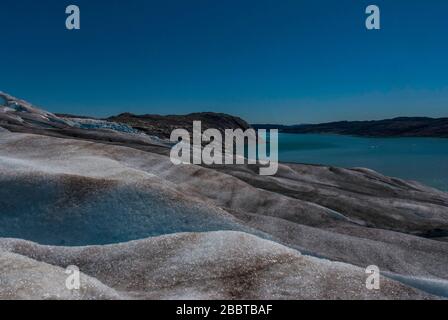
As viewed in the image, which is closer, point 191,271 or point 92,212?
point 191,271

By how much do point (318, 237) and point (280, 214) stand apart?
5.22 meters

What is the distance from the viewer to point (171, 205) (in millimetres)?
22500

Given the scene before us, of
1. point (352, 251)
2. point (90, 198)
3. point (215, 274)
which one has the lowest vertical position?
point (352, 251)

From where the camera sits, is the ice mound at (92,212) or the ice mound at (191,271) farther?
the ice mound at (92,212)

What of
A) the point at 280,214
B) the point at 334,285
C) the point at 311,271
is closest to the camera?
the point at 334,285

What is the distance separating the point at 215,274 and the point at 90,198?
36.7ft

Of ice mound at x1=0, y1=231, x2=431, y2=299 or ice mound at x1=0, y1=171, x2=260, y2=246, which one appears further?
ice mound at x1=0, y1=171, x2=260, y2=246

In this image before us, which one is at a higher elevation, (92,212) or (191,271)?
(92,212)

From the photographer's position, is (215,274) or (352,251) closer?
(215,274)
